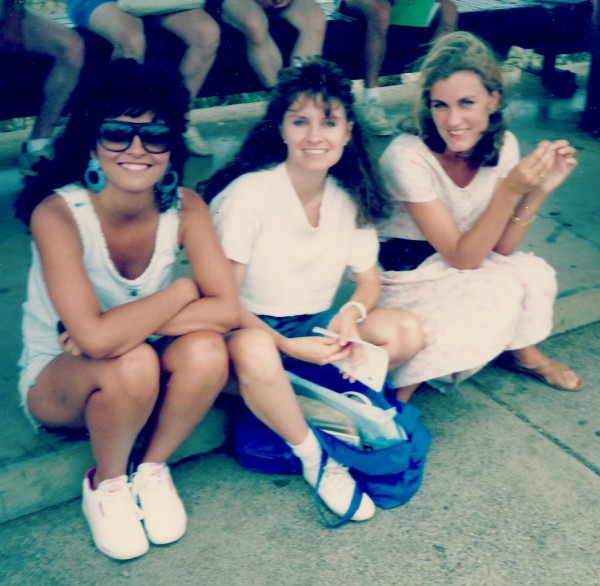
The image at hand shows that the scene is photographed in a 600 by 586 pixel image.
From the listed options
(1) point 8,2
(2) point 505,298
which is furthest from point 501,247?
(1) point 8,2

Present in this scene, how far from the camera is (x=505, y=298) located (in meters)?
2.77

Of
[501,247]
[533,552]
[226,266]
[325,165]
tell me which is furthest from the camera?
[501,247]

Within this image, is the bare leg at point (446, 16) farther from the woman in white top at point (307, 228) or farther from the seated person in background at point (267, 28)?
the woman in white top at point (307, 228)

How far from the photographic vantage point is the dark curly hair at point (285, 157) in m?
2.59

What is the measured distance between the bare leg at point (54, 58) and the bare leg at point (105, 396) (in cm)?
204

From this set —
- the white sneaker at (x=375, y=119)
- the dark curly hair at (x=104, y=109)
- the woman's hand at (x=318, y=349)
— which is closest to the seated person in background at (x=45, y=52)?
the dark curly hair at (x=104, y=109)

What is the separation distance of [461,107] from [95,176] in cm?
128

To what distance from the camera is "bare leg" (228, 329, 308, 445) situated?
2.27 metres

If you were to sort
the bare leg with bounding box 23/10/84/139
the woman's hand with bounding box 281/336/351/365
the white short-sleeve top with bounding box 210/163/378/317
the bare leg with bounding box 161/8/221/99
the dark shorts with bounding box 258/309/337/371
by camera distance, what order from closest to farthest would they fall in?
the woman's hand with bounding box 281/336/351/365 → the white short-sleeve top with bounding box 210/163/378/317 → the dark shorts with bounding box 258/309/337/371 → the bare leg with bounding box 23/10/84/139 → the bare leg with bounding box 161/8/221/99

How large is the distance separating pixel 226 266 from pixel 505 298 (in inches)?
39.6

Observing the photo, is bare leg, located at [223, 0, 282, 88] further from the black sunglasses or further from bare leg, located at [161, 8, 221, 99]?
the black sunglasses

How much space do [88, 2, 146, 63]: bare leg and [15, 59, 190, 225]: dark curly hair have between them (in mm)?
1706

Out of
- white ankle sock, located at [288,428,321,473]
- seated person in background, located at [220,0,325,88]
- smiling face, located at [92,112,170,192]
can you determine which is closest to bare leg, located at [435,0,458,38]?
seated person in background, located at [220,0,325,88]

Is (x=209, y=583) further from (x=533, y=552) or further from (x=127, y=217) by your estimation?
(x=127, y=217)
